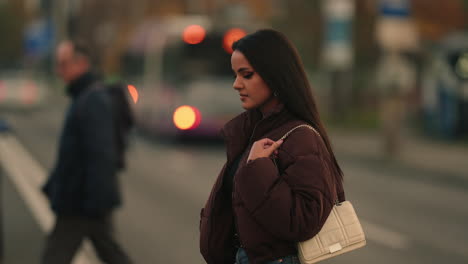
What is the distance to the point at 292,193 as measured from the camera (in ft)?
9.01

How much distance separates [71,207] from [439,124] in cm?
1636

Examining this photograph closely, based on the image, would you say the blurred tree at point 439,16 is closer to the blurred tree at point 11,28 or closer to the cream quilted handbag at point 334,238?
the cream quilted handbag at point 334,238

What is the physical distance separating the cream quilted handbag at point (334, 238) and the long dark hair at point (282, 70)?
0.08 metres

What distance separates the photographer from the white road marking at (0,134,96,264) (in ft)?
23.5

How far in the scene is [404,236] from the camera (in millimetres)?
8531

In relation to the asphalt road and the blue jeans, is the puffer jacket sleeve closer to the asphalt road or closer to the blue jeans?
the blue jeans

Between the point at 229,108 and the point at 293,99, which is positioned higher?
the point at 293,99

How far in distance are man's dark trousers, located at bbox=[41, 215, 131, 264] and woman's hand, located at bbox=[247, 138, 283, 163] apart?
87.2 inches

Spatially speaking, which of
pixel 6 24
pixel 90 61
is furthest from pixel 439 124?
pixel 6 24

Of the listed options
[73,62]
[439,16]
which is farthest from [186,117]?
[73,62]

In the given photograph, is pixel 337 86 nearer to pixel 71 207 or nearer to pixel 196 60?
pixel 196 60

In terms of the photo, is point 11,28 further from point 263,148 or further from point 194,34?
point 263,148

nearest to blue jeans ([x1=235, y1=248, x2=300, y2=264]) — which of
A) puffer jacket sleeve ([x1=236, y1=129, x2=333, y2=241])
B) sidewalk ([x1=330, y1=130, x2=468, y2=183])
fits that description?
puffer jacket sleeve ([x1=236, y1=129, x2=333, y2=241])

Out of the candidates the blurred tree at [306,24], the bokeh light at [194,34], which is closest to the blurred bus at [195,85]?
the bokeh light at [194,34]
